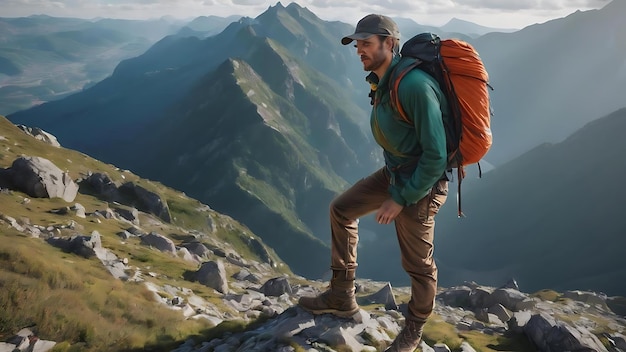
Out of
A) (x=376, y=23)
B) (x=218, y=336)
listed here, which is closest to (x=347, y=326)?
(x=218, y=336)

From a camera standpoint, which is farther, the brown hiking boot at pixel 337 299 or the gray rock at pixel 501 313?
the gray rock at pixel 501 313

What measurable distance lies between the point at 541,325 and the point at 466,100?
14468 mm

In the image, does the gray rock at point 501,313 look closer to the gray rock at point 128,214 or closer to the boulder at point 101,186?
the gray rock at point 128,214

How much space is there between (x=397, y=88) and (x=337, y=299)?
6135 millimetres

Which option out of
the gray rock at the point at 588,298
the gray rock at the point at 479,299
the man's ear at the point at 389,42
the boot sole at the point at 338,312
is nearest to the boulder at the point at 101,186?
the gray rock at the point at 479,299

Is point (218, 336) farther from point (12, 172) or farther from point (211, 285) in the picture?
point (12, 172)

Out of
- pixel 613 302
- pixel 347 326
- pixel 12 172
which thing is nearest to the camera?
pixel 347 326

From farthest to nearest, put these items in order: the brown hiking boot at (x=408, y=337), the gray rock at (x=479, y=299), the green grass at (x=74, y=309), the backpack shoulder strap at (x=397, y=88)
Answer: the gray rock at (x=479, y=299)
the green grass at (x=74, y=309)
the brown hiking boot at (x=408, y=337)
the backpack shoulder strap at (x=397, y=88)

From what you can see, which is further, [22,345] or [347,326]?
[347,326]

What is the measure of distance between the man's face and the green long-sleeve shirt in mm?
292

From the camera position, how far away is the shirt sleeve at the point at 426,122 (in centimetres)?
682

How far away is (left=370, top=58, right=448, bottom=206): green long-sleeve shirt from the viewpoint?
687 cm

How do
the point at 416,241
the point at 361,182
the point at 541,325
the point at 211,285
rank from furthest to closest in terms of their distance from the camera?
1. the point at 211,285
2. the point at 541,325
3. the point at 361,182
4. the point at 416,241

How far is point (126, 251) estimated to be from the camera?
30516 mm
